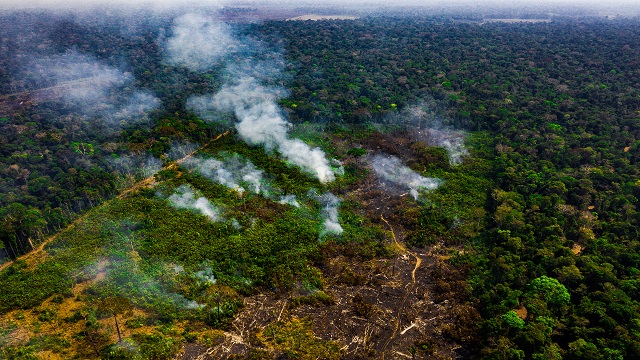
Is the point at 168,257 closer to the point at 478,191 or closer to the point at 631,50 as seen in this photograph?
the point at 478,191

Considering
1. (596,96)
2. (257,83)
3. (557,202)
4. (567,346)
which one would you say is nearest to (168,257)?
(567,346)

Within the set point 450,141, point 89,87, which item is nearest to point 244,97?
point 89,87

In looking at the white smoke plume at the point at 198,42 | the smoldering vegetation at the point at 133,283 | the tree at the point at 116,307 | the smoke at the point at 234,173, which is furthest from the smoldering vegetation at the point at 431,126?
the white smoke plume at the point at 198,42

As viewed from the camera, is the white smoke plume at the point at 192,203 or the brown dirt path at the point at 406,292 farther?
the white smoke plume at the point at 192,203

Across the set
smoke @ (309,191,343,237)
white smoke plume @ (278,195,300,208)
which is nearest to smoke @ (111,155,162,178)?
white smoke plume @ (278,195,300,208)

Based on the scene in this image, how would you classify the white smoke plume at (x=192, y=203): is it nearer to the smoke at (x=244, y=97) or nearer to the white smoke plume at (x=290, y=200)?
the white smoke plume at (x=290, y=200)

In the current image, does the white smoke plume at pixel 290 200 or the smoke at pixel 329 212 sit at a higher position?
the white smoke plume at pixel 290 200

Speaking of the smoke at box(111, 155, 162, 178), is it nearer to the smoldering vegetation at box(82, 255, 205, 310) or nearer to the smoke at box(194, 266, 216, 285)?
the smoldering vegetation at box(82, 255, 205, 310)
